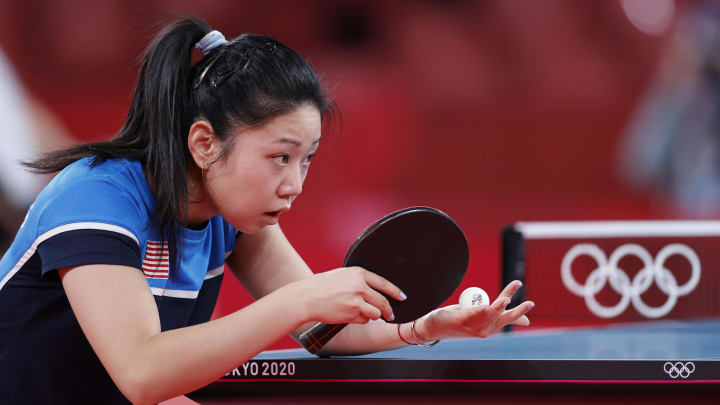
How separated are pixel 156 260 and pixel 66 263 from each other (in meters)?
0.26

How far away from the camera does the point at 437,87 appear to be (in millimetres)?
10438

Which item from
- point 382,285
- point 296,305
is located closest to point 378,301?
point 382,285

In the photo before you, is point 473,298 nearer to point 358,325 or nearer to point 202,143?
point 358,325

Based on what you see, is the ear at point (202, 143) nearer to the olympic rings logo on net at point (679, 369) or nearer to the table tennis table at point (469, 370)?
the table tennis table at point (469, 370)

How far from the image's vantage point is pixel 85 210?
5.41ft

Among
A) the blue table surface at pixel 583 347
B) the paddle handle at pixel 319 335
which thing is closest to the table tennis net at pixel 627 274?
the blue table surface at pixel 583 347

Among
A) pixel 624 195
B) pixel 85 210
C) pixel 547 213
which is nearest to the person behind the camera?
pixel 85 210

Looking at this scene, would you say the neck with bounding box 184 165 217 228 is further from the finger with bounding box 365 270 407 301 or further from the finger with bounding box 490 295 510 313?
the finger with bounding box 490 295 510 313

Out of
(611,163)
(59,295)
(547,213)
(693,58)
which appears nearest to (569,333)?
(59,295)

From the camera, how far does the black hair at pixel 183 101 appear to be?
176cm

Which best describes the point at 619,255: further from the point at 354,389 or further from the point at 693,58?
the point at 693,58

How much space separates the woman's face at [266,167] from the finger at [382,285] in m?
0.26

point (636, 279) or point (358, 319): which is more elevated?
point (358, 319)

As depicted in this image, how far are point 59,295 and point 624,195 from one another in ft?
31.5
